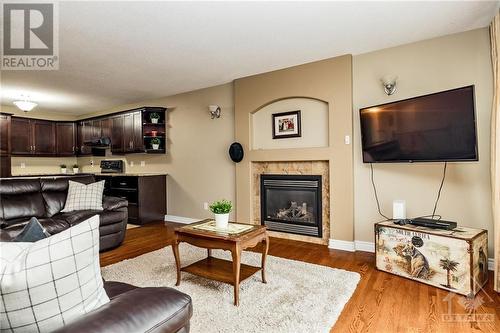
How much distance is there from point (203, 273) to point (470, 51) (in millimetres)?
3466

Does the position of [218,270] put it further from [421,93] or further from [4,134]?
[4,134]

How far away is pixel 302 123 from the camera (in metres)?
3.98

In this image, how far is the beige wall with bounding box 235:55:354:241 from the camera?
3.57 m

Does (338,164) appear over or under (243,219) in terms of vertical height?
over

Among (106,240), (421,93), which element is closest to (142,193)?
(106,240)

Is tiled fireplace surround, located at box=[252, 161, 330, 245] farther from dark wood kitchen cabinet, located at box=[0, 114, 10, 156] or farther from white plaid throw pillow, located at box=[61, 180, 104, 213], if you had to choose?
dark wood kitchen cabinet, located at box=[0, 114, 10, 156]

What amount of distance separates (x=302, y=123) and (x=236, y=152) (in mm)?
1156

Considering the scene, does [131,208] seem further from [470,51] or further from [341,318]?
[470,51]

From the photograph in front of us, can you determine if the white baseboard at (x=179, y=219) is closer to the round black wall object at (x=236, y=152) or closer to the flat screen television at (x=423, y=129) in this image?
the round black wall object at (x=236, y=152)

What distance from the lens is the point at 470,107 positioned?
2.37 meters

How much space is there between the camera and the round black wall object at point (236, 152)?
14.6 ft

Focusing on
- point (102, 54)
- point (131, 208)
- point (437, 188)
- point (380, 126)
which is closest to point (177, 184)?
point (131, 208)

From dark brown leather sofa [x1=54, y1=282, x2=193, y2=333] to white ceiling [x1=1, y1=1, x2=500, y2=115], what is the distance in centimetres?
227

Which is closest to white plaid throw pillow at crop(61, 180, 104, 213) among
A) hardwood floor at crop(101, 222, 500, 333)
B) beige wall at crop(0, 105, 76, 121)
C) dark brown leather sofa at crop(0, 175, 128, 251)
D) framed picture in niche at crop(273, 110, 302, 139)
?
dark brown leather sofa at crop(0, 175, 128, 251)
